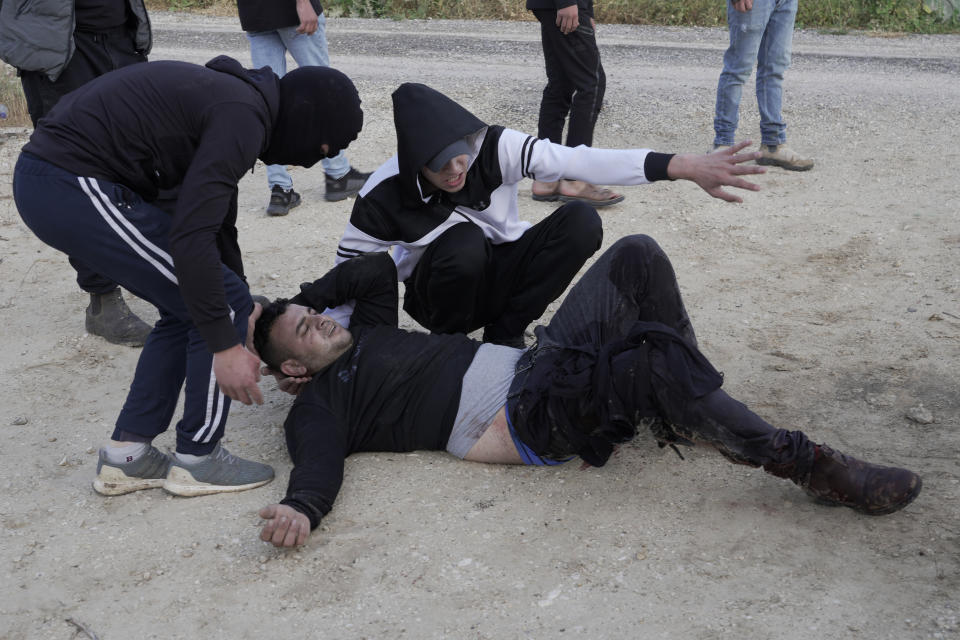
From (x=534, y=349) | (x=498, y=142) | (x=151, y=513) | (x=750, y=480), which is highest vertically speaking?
(x=498, y=142)

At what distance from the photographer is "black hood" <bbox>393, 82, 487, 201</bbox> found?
3.35 meters

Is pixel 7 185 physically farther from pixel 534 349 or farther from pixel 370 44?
pixel 370 44

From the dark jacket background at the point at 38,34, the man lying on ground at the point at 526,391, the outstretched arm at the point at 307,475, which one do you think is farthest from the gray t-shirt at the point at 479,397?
the dark jacket background at the point at 38,34

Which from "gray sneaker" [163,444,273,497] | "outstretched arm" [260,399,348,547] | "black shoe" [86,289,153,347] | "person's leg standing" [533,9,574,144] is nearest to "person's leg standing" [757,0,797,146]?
"person's leg standing" [533,9,574,144]

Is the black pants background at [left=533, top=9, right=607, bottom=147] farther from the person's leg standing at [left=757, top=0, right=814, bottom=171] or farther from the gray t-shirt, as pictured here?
the gray t-shirt

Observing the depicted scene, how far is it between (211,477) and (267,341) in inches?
20.0

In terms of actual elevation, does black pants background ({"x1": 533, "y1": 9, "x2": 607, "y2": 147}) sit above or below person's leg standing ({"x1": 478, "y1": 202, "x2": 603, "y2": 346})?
above

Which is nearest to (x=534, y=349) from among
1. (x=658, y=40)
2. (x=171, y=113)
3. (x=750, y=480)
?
(x=750, y=480)

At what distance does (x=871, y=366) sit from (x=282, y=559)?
247cm

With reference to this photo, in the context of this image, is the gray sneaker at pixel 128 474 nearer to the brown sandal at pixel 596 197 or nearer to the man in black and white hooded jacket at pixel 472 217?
the man in black and white hooded jacket at pixel 472 217

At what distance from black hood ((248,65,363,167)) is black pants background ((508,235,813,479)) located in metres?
1.02

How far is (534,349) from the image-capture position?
325 cm

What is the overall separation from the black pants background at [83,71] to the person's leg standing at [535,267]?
6.25 feet

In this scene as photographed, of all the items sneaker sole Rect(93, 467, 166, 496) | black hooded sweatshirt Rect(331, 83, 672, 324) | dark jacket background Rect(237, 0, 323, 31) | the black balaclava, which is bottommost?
sneaker sole Rect(93, 467, 166, 496)
